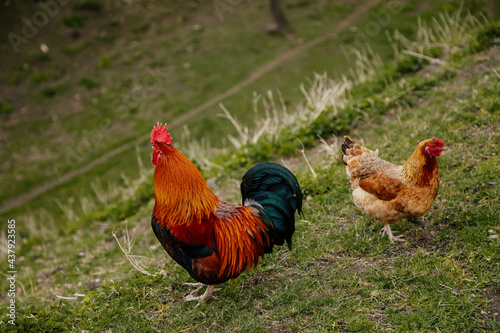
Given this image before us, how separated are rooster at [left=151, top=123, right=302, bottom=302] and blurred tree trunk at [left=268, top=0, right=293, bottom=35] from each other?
16.2 metres

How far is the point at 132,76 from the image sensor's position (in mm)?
16625

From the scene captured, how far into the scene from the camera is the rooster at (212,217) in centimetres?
425

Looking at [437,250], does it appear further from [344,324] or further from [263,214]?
[263,214]

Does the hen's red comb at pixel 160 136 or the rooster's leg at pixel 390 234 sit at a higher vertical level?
the hen's red comb at pixel 160 136

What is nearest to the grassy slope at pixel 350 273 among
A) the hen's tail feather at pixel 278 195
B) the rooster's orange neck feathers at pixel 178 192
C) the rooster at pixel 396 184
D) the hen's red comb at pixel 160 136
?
the rooster at pixel 396 184

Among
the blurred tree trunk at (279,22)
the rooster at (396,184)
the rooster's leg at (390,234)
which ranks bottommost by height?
the rooster's leg at (390,234)

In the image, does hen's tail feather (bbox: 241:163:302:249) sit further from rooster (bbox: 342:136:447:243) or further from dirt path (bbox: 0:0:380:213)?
dirt path (bbox: 0:0:380:213)

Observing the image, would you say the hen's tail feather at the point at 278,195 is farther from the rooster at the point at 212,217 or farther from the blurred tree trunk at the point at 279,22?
the blurred tree trunk at the point at 279,22

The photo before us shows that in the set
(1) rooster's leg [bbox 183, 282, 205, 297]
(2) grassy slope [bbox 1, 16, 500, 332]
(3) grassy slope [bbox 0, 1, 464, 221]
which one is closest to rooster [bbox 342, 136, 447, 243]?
(2) grassy slope [bbox 1, 16, 500, 332]

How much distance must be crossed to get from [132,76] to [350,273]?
14429 millimetres

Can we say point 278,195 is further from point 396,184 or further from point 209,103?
point 209,103

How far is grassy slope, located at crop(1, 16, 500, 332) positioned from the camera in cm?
388

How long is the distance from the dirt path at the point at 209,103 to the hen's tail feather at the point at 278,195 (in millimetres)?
9920

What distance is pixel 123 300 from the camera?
4.85 meters
